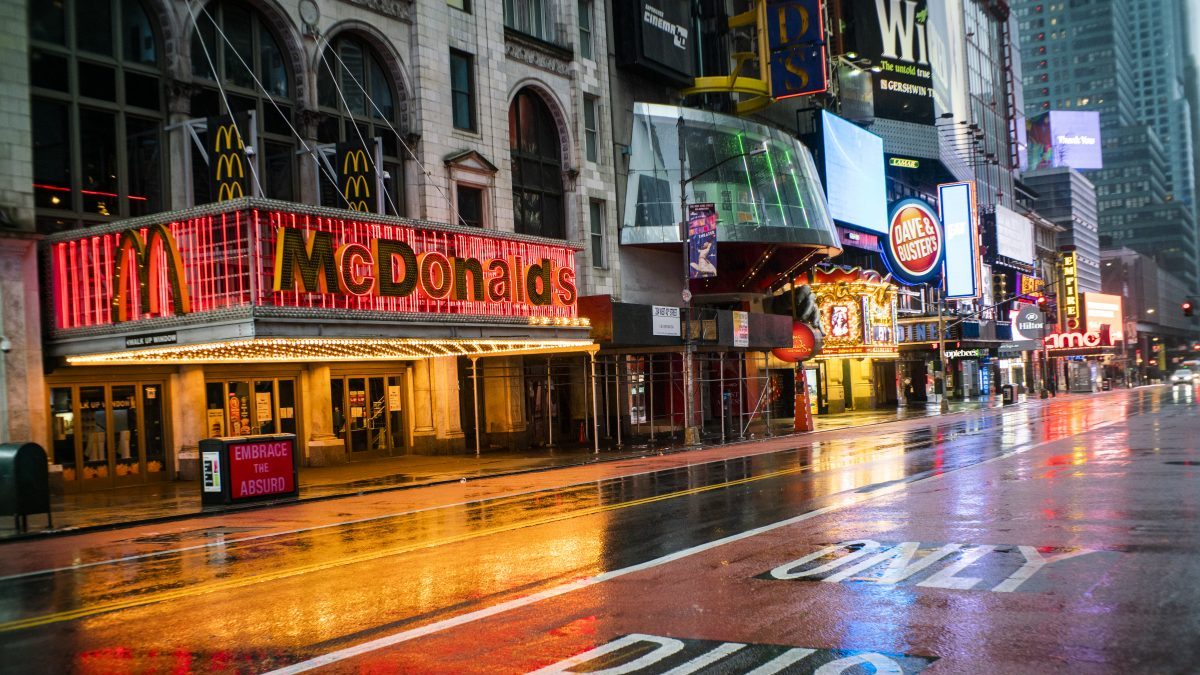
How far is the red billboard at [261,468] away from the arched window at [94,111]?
25.5 ft

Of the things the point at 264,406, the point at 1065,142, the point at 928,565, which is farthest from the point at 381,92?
the point at 1065,142

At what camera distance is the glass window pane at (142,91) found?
2598 centimetres

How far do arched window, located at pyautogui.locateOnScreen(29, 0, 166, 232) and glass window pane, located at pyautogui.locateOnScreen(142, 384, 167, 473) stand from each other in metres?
4.70

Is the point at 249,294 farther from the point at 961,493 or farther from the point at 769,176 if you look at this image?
the point at 769,176

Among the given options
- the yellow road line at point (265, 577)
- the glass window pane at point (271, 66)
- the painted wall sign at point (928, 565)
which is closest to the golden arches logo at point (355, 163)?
the glass window pane at point (271, 66)

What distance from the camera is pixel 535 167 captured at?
40.4 meters

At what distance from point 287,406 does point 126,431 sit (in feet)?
17.2

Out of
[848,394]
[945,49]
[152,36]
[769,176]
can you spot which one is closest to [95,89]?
[152,36]

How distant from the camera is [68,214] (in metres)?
24.7

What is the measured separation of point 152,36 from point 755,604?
76.8 feet

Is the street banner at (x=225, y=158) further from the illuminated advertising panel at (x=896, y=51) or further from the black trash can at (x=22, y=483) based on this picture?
the illuminated advertising panel at (x=896, y=51)

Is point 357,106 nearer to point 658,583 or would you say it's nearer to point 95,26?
point 95,26

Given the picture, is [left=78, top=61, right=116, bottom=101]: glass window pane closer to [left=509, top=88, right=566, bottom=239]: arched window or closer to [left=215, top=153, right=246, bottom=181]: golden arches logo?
[left=215, top=153, right=246, bottom=181]: golden arches logo

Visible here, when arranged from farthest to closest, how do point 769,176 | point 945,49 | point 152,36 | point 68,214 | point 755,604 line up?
point 945,49 → point 769,176 → point 152,36 → point 68,214 → point 755,604
